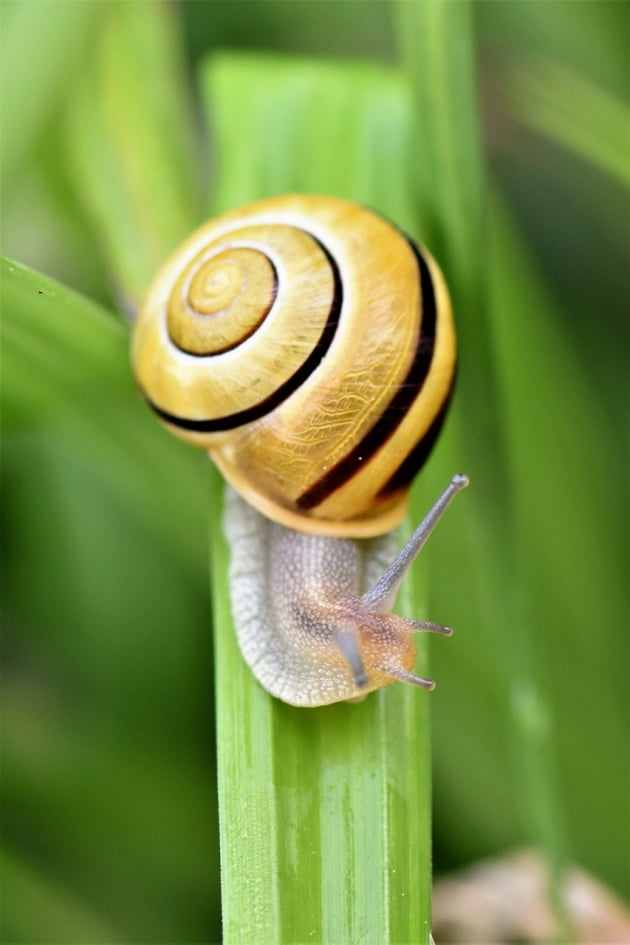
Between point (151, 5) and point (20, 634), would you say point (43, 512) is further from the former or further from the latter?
point (151, 5)

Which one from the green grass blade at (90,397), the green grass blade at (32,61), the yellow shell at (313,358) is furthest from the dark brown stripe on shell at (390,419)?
the green grass blade at (32,61)

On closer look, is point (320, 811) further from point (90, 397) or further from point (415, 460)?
point (90, 397)

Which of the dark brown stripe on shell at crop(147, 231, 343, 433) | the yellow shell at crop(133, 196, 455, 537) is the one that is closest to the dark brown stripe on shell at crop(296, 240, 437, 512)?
the yellow shell at crop(133, 196, 455, 537)

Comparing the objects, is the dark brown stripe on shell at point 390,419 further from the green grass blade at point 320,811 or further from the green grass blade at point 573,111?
the green grass blade at point 573,111

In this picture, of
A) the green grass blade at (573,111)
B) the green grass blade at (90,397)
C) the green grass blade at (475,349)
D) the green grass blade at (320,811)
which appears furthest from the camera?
the green grass blade at (573,111)

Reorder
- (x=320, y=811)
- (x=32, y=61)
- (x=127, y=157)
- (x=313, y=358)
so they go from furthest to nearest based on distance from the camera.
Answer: (x=127, y=157)
(x=32, y=61)
(x=313, y=358)
(x=320, y=811)

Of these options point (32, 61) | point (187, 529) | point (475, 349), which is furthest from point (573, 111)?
point (187, 529)

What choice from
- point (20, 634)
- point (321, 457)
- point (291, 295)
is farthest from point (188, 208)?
point (20, 634)
